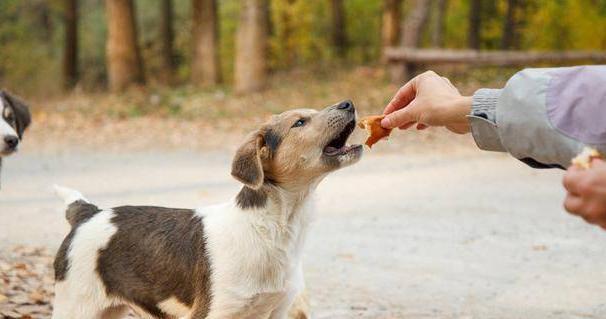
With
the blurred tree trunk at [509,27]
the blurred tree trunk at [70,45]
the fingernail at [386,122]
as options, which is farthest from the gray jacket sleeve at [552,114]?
the blurred tree trunk at [70,45]

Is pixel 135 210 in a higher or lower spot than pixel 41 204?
higher

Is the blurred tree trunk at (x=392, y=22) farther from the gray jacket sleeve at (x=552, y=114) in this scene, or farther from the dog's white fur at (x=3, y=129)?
the gray jacket sleeve at (x=552, y=114)

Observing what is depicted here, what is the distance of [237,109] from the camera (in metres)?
18.4

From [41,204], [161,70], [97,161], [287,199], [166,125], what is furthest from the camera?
[161,70]

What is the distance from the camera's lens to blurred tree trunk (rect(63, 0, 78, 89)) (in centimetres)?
2741

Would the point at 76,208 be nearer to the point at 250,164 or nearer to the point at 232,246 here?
the point at 232,246

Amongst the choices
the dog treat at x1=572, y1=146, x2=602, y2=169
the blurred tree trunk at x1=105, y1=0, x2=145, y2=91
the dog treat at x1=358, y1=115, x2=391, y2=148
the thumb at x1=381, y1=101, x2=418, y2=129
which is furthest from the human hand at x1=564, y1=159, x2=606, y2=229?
the blurred tree trunk at x1=105, y1=0, x2=145, y2=91

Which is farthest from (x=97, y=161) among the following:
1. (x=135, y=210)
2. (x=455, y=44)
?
(x=455, y=44)

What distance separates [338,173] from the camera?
12.1 m

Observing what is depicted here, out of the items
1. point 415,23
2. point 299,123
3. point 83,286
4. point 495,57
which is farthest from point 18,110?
point 415,23

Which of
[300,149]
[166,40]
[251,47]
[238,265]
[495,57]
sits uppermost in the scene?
[300,149]

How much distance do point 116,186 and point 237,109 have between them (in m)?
7.50

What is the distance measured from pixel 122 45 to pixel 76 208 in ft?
63.4

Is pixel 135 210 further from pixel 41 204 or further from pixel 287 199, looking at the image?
pixel 41 204
